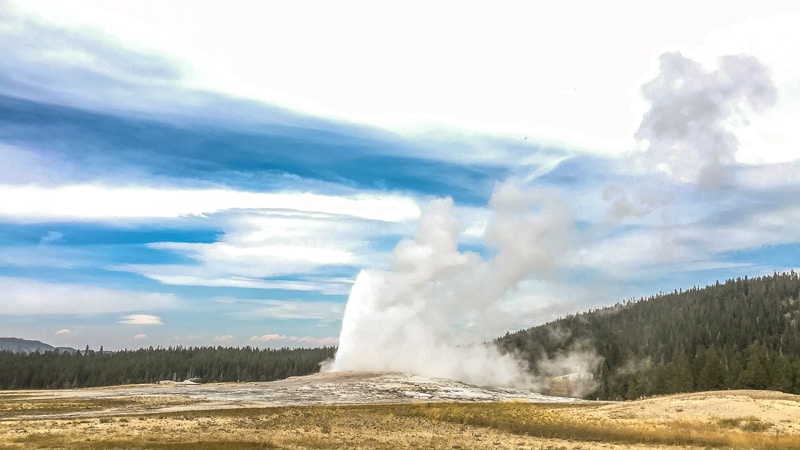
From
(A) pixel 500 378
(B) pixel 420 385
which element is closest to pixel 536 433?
(B) pixel 420 385

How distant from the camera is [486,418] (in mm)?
53562

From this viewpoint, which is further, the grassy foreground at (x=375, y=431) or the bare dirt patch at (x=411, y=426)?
the bare dirt patch at (x=411, y=426)

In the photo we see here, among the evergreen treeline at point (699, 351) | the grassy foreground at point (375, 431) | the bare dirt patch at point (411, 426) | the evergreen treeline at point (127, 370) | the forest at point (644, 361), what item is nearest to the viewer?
the grassy foreground at point (375, 431)

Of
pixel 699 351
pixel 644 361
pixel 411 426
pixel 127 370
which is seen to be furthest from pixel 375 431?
pixel 127 370

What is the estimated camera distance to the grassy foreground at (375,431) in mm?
34750

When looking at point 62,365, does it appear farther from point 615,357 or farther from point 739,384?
point 739,384

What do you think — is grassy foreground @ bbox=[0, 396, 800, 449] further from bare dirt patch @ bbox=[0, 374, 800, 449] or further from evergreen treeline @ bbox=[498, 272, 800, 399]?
evergreen treeline @ bbox=[498, 272, 800, 399]

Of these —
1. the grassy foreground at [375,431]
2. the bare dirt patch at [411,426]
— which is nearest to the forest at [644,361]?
the bare dirt patch at [411,426]

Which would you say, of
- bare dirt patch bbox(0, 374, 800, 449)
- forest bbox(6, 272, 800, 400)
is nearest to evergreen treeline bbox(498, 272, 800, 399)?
forest bbox(6, 272, 800, 400)

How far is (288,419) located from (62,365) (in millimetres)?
155648

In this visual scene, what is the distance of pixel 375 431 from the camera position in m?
42.1

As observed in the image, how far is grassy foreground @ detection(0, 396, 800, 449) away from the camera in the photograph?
114 ft

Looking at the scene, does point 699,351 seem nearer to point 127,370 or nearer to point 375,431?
point 375,431

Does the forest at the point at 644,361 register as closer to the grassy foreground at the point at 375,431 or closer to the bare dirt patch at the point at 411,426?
the bare dirt patch at the point at 411,426
